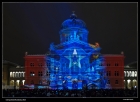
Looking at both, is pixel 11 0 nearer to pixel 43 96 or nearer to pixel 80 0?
pixel 80 0

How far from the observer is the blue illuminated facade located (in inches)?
1393

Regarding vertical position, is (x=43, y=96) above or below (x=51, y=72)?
below

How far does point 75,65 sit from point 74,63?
1.97 ft

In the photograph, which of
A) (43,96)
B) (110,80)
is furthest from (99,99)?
(110,80)

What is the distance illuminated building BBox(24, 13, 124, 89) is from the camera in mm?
35406

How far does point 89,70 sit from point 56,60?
13.8ft

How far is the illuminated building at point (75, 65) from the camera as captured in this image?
116ft

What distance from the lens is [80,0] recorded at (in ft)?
66.1

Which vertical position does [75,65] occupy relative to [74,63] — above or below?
below

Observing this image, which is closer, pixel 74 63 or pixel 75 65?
pixel 74 63

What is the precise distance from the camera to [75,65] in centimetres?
3597

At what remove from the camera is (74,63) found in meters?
35.4

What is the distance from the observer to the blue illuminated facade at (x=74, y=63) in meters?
35.4

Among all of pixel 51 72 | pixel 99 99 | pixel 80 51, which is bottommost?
pixel 99 99
